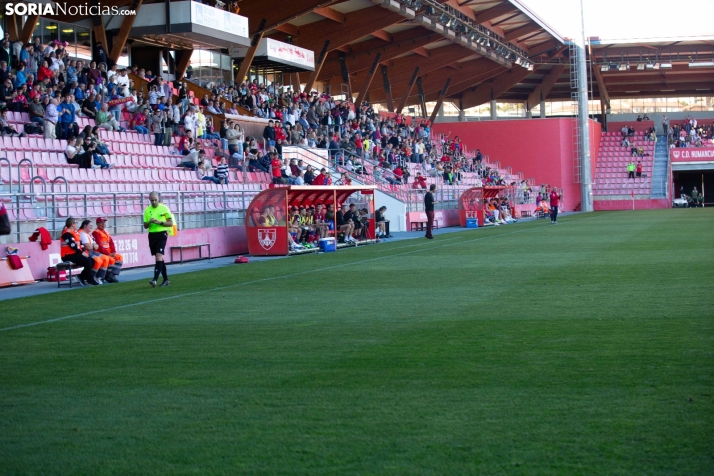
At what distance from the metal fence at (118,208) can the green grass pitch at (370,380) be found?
4523mm

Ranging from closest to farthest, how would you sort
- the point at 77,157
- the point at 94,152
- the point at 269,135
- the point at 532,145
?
the point at 77,157, the point at 94,152, the point at 269,135, the point at 532,145

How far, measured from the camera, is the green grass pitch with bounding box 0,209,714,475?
16.0ft

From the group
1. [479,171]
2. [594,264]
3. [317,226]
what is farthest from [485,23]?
[594,264]

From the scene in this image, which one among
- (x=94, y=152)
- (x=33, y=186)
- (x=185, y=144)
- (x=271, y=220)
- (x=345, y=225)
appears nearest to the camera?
(x=33, y=186)

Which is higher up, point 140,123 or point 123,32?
point 123,32

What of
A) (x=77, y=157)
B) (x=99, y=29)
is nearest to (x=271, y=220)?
(x=77, y=157)

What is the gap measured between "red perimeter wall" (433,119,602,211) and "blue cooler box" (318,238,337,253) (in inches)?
1621

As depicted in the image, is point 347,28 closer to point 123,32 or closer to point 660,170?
point 123,32

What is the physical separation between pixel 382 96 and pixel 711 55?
2562cm

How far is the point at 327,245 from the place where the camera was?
24969mm

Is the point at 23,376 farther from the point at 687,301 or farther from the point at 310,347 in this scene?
the point at 687,301

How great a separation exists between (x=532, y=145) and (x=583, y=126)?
671 cm

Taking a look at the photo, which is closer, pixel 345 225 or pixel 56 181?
pixel 56 181

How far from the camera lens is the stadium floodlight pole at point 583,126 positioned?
5803cm
